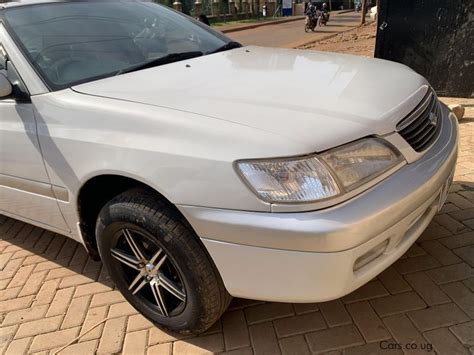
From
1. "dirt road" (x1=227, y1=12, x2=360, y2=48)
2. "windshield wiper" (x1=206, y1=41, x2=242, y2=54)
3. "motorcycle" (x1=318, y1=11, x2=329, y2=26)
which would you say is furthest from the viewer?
"motorcycle" (x1=318, y1=11, x2=329, y2=26)

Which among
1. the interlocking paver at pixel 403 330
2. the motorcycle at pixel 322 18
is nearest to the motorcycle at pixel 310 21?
the motorcycle at pixel 322 18

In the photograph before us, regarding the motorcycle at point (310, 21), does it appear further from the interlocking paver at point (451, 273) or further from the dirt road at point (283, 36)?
the interlocking paver at point (451, 273)

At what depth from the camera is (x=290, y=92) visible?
2125mm

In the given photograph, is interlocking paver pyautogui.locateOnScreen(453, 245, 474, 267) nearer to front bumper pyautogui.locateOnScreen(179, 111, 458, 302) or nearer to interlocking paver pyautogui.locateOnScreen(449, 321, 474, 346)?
interlocking paver pyautogui.locateOnScreen(449, 321, 474, 346)

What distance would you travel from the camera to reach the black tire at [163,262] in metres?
1.96

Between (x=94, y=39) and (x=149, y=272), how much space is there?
1.46 metres

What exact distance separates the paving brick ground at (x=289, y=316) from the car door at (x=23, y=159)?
0.49 metres

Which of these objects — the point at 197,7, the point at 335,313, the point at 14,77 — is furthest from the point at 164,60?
the point at 197,7

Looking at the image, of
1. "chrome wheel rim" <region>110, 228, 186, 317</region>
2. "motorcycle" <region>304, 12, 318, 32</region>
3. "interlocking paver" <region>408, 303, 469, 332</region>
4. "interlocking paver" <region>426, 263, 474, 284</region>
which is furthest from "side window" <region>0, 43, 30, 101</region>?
"motorcycle" <region>304, 12, 318, 32</region>

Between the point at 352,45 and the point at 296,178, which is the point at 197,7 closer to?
the point at 352,45

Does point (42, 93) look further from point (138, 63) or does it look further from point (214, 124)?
point (214, 124)

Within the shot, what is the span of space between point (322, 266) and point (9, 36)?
215cm

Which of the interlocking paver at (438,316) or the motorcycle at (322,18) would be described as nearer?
the interlocking paver at (438,316)

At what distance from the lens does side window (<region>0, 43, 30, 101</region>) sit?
239cm
